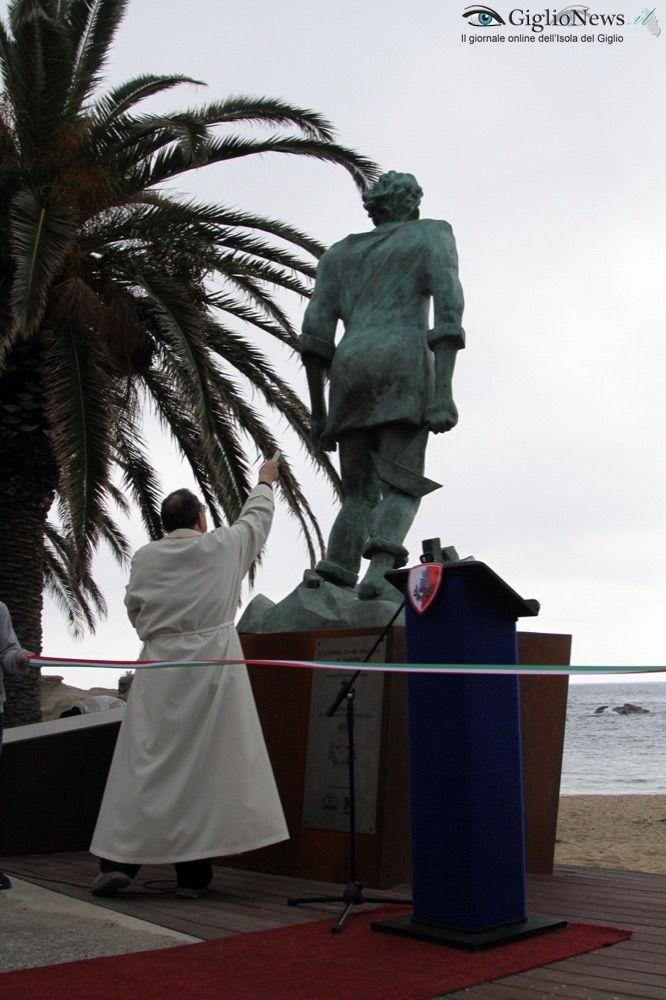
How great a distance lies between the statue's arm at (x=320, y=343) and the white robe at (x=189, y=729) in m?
1.50

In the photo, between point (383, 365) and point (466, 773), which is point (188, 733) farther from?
point (383, 365)

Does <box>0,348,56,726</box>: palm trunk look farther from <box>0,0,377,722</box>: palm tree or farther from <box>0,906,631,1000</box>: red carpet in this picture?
<box>0,906,631,1000</box>: red carpet

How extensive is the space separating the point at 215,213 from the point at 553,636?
6.13 meters

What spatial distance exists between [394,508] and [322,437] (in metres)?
0.69

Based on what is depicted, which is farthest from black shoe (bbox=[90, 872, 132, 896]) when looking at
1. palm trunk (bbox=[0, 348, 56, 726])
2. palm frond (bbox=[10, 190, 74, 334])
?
palm trunk (bbox=[0, 348, 56, 726])

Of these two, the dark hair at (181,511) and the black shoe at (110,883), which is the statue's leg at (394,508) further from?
the black shoe at (110,883)

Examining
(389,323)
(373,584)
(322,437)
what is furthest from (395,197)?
(373,584)

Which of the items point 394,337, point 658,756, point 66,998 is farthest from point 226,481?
point 658,756

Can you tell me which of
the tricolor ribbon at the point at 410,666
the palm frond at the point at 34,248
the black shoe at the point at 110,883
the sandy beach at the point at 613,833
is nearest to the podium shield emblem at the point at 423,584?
the tricolor ribbon at the point at 410,666

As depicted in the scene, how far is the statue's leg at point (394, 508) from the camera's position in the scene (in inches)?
214

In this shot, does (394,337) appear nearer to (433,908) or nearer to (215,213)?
(433,908)

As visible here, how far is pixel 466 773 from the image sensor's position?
3.43m

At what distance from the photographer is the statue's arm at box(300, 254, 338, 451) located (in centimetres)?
594

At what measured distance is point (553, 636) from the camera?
17.9ft
